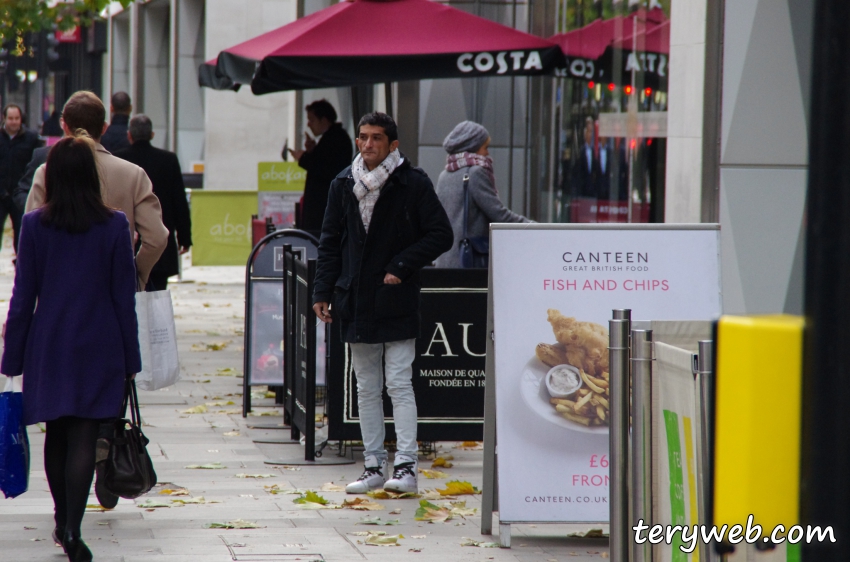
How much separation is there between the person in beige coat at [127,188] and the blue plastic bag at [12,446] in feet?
4.42

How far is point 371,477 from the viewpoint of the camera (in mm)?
6551

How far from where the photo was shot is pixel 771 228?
23.3ft

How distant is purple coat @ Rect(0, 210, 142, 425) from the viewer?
512cm

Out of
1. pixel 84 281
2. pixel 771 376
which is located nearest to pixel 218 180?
pixel 84 281

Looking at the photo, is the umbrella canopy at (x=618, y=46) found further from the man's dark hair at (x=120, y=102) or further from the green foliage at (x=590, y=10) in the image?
the man's dark hair at (x=120, y=102)

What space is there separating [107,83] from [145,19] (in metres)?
8.70

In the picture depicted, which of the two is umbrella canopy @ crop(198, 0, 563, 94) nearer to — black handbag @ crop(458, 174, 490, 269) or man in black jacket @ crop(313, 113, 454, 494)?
black handbag @ crop(458, 174, 490, 269)

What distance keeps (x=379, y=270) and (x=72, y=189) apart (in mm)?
1764

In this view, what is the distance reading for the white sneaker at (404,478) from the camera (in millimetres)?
6426

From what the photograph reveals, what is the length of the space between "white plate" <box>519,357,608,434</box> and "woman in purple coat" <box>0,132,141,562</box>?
5.66 ft

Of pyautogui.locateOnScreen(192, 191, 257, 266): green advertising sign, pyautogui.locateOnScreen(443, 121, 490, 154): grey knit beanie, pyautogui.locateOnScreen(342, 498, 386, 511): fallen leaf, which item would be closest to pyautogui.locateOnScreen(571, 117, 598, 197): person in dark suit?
pyautogui.locateOnScreen(443, 121, 490, 154): grey knit beanie

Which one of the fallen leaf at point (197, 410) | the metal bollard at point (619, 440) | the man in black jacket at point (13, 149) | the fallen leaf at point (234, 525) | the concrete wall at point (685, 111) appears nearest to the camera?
the metal bollard at point (619, 440)

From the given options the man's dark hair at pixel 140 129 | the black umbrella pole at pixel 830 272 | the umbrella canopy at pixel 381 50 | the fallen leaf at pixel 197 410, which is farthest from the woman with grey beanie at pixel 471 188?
the black umbrella pole at pixel 830 272

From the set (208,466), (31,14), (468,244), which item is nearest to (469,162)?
(468,244)
